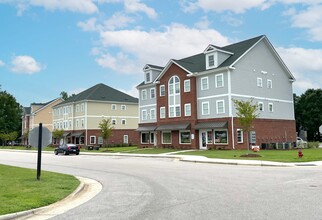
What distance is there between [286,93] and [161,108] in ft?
56.5

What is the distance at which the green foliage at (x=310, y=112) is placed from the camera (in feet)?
221

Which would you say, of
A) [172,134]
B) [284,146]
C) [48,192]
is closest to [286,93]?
[284,146]

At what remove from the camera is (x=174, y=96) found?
4641cm

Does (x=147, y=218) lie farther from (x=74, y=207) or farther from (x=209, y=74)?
(x=209, y=74)

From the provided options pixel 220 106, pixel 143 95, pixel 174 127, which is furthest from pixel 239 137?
pixel 143 95

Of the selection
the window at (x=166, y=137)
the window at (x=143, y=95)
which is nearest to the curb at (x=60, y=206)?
the window at (x=166, y=137)

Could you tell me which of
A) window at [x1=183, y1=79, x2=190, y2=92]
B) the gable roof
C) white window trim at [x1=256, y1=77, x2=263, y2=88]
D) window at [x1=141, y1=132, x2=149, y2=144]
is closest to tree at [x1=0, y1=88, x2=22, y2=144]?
the gable roof

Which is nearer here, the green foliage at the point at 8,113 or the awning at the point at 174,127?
the awning at the point at 174,127

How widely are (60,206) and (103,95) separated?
61.5 meters

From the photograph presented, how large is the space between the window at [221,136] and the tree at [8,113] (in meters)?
80.2

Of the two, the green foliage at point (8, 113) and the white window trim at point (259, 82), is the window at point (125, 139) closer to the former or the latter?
the white window trim at point (259, 82)

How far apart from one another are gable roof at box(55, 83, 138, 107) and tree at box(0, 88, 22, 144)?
4146 cm

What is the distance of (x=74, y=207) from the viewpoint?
373 inches

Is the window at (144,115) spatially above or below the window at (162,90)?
below
